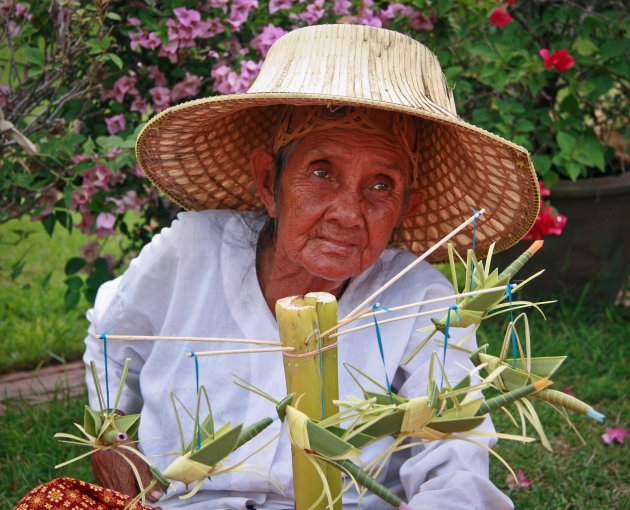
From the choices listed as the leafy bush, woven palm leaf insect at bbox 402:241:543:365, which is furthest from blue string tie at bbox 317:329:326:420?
the leafy bush

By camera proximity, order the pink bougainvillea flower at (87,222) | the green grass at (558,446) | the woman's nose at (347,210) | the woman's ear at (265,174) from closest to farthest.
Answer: the woman's nose at (347,210)
the woman's ear at (265,174)
the green grass at (558,446)
the pink bougainvillea flower at (87,222)

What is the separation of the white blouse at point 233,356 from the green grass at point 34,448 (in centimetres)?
70

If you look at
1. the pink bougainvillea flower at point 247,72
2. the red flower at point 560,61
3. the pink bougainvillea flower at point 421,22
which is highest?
the pink bougainvillea flower at point 421,22

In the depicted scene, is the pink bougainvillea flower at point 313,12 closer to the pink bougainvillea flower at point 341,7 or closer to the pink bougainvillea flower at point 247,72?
the pink bougainvillea flower at point 341,7

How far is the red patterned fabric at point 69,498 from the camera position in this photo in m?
1.77

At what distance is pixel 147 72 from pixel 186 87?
18cm

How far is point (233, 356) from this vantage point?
2.20 m

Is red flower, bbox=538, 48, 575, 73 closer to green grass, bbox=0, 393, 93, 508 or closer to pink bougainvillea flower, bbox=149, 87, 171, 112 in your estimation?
pink bougainvillea flower, bbox=149, 87, 171, 112

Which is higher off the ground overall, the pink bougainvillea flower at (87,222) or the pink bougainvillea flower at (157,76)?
the pink bougainvillea flower at (157,76)

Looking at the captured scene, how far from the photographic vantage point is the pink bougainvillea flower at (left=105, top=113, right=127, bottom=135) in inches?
130

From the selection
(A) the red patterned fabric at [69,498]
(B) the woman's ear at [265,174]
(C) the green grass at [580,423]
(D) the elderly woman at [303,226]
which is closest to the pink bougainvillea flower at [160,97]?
(D) the elderly woman at [303,226]

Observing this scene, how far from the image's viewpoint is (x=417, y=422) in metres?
1.35

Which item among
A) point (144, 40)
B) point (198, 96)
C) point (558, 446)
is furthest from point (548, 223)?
point (144, 40)

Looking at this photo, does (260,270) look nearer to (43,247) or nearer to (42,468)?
(42,468)
